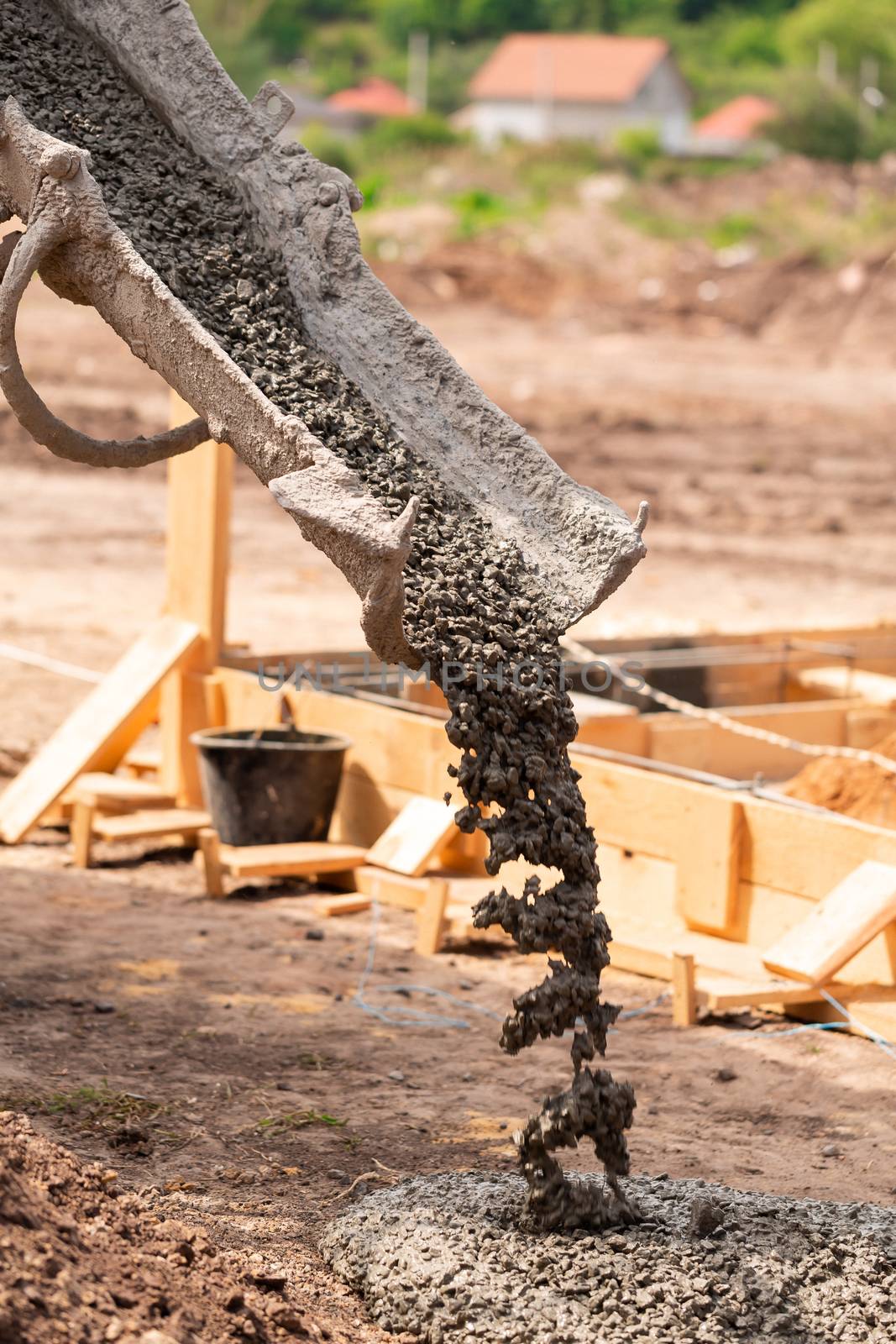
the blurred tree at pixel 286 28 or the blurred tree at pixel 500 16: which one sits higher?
the blurred tree at pixel 500 16

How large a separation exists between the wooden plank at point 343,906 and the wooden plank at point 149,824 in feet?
2.52

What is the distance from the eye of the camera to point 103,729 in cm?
787

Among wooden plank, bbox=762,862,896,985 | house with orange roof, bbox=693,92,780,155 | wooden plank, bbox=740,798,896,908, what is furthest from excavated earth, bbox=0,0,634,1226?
house with orange roof, bbox=693,92,780,155

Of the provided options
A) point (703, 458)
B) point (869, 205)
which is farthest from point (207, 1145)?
point (869, 205)

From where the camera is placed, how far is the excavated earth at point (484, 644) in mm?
3900

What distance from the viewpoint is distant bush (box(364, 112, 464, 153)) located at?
5534 centimetres

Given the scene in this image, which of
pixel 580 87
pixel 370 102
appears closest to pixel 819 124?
pixel 580 87

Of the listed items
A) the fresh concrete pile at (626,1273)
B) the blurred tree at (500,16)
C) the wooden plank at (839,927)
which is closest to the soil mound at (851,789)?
the wooden plank at (839,927)

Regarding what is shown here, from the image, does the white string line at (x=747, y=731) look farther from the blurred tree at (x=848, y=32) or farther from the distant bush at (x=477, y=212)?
the blurred tree at (x=848, y=32)

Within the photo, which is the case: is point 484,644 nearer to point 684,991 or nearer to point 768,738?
point 684,991

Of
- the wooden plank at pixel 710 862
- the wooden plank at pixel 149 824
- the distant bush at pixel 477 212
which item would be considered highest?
the distant bush at pixel 477 212

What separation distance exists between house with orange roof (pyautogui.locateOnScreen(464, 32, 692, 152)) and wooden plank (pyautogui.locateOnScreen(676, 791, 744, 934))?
7194cm

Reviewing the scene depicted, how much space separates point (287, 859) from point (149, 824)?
756mm

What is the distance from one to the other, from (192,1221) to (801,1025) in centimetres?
254
